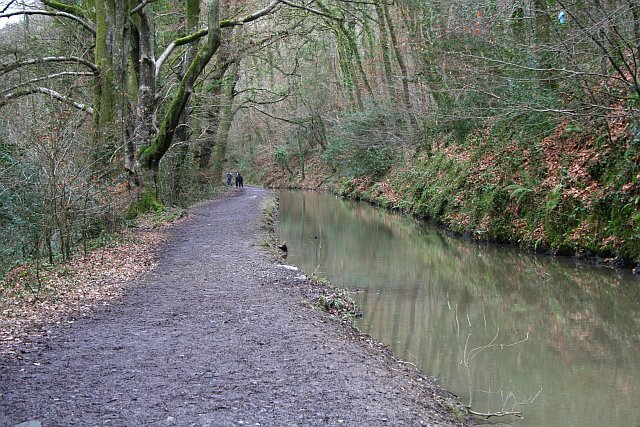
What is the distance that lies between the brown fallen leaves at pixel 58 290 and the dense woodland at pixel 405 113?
0.77 m

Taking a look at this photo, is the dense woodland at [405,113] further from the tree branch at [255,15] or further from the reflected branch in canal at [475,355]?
the reflected branch in canal at [475,355]

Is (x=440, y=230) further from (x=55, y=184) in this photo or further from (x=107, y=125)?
(x=55, y=184)

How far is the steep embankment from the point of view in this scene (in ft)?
42.6

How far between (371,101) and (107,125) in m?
20.8

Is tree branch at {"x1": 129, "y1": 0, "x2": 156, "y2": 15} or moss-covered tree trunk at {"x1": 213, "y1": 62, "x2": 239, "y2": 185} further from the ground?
tree branch at {"x1": 129, "y1": 0, "x2": 156, "y2": 15}

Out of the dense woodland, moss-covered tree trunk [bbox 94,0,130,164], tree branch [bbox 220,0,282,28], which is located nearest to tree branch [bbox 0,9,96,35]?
the dense woodland

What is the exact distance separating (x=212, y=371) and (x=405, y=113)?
2414 cm

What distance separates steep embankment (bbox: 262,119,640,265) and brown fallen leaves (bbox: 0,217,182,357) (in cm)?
899

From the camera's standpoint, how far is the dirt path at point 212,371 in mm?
4457

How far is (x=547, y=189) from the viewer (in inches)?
611

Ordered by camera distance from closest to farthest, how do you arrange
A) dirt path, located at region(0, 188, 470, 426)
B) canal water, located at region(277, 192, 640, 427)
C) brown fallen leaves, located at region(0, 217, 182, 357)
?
dirt path, located at region(0, 188, 470, 426) → canal water, located at region(277, 192, 640, 427) → brown fallen leaves, located at region(0, 217, 182, 357)

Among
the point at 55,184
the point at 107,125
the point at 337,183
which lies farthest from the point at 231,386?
the point at 337,183

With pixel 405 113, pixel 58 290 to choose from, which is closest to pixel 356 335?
pixel 58 290

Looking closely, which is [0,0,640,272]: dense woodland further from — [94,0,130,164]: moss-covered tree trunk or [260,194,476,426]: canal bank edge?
[260,194,476,426]: canal bank edge
